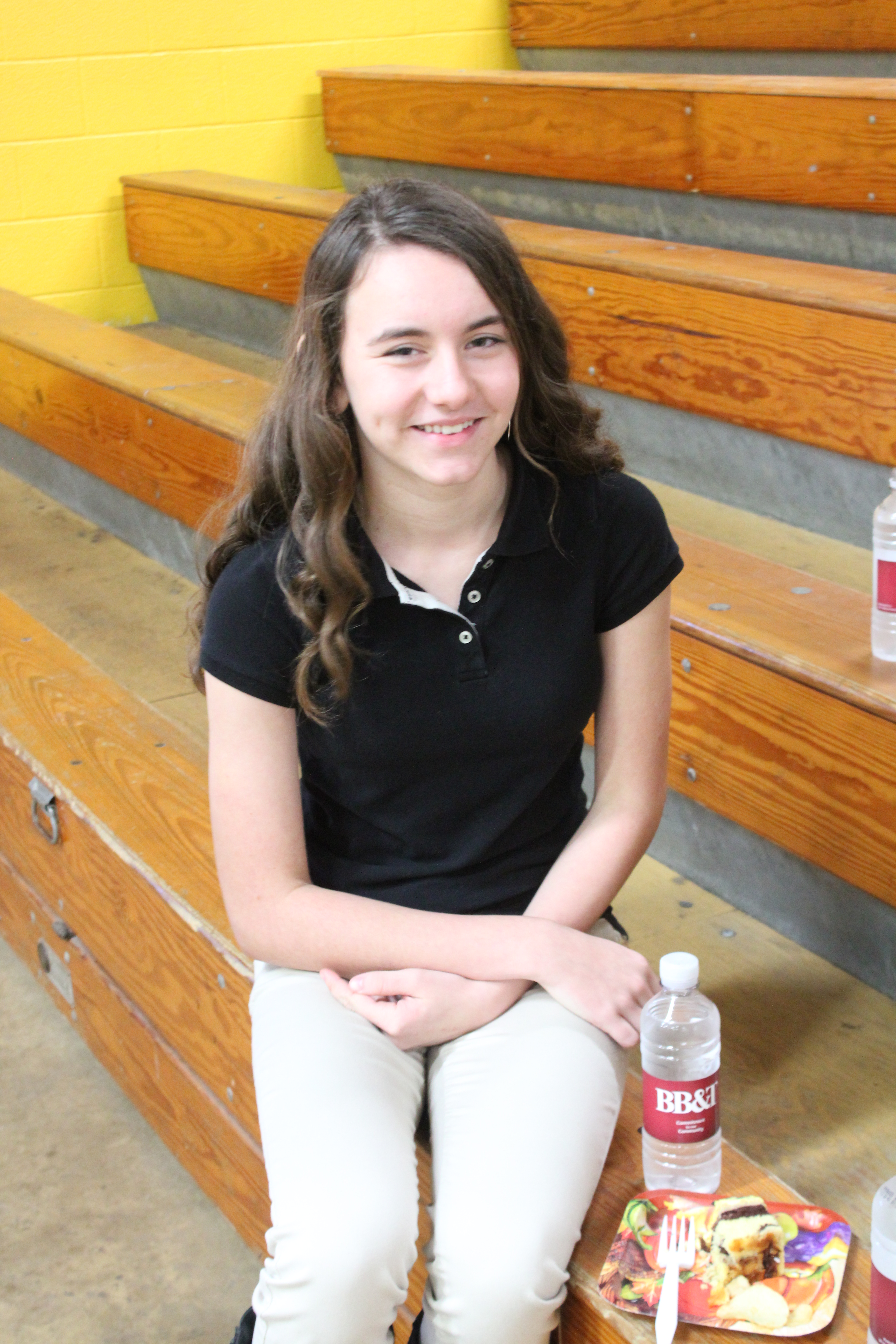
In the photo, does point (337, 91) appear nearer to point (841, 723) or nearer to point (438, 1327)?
point (841, 723)

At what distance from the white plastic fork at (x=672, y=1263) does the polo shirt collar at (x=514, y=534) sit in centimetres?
50

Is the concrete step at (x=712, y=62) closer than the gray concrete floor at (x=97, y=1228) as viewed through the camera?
No

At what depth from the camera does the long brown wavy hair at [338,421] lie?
3.49 feet

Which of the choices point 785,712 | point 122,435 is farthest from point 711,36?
point 785,712

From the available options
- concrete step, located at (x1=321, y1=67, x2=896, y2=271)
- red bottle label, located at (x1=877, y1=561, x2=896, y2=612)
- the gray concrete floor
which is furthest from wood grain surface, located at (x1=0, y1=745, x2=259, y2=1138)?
concrete step, located at (x1=321, y1=67, x2=896, y2=271)

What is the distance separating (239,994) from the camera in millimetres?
1343

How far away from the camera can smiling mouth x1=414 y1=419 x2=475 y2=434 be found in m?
1.06

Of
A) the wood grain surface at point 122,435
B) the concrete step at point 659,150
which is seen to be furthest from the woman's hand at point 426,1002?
the concrete step at point 659,150

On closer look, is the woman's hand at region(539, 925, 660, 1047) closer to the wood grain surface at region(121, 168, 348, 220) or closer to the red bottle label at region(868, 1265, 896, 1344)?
the red bottle label at region(868, 1265, 896, 1344)

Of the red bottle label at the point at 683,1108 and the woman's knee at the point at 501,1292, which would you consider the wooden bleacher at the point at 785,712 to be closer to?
the red bottle label at the point at 683,1108

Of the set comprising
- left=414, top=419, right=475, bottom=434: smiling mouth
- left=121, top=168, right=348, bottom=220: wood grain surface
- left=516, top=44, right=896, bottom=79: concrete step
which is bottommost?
left=414, top=419, right=475, bottom=434: smiling mouth

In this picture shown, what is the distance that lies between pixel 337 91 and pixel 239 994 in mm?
2795

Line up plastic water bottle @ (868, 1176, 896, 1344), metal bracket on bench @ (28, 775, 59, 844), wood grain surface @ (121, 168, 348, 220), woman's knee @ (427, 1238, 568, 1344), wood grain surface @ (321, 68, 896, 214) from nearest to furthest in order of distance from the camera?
plastic water bottle @ (868, 1176, 896, 1344) → woman's knee @ (427, 1238, 568, 1344) → metal bracket on bench @ (28, 775, 59, 844) → wood grain surface @ (321, 68, 896, 214) → wood grain surface @ (121, 168, 348, 220)

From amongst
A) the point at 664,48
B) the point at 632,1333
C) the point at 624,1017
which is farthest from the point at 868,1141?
the point at 664,48
